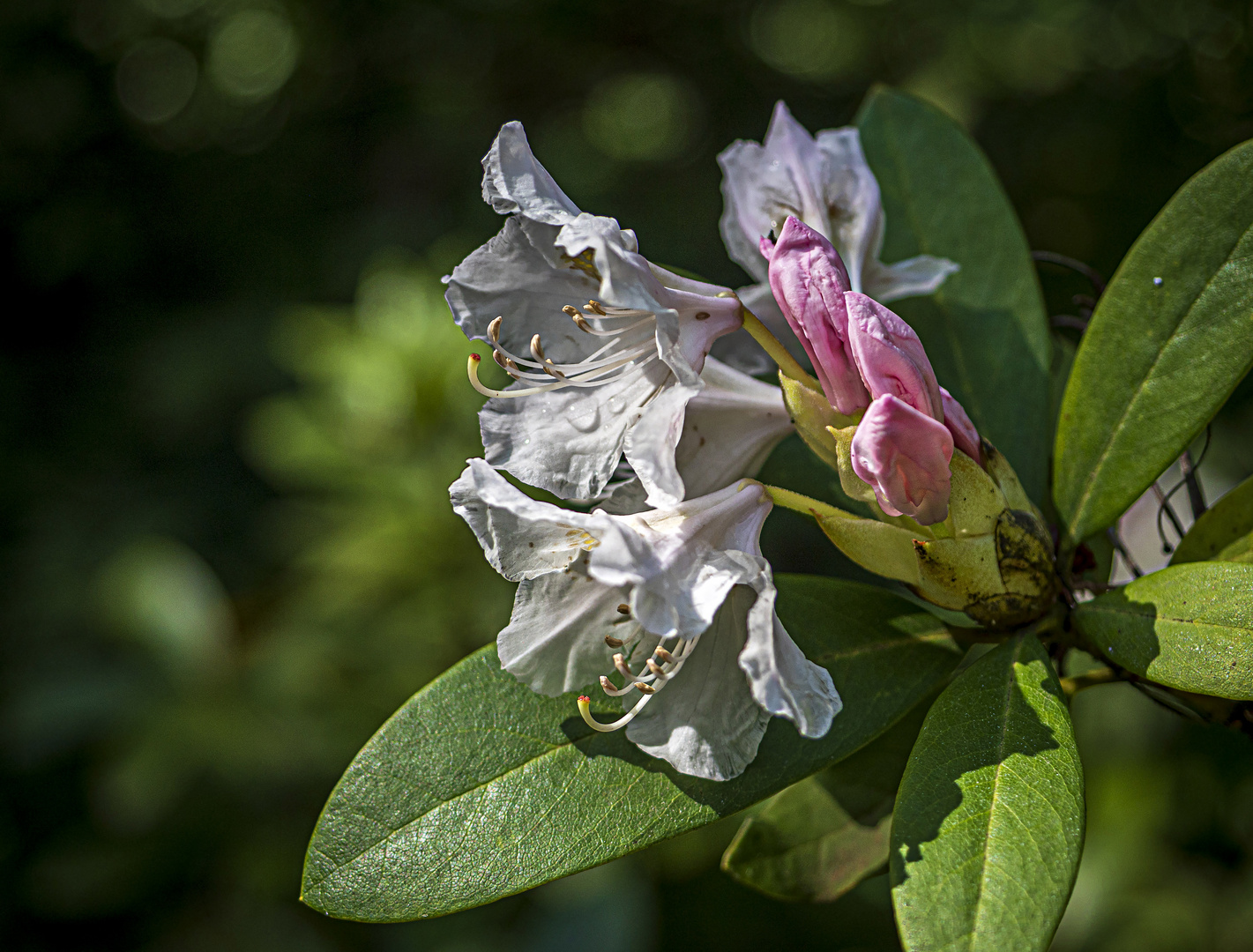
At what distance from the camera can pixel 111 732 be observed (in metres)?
2.74

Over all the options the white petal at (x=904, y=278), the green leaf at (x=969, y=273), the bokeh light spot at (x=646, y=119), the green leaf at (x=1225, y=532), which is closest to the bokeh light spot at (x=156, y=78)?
the bokeh light spot at (x=646, y=119)

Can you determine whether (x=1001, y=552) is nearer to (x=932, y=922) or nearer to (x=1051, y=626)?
(x=1051, y=626)

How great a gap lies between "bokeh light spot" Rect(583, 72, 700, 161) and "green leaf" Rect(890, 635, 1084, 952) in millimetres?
3371

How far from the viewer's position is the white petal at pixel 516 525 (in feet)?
2.53

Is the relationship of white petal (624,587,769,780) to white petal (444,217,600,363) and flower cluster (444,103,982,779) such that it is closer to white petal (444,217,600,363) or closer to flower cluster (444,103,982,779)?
flower cluster (444,103,982,779)

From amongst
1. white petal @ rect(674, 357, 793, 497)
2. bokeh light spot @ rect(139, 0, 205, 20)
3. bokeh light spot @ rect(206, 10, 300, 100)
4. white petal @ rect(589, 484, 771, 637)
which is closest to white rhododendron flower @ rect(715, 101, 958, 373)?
white petal @ rect(674, 357, 793, 497)

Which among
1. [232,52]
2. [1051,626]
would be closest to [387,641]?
[1051,626]

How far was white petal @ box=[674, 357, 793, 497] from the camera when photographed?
885mm

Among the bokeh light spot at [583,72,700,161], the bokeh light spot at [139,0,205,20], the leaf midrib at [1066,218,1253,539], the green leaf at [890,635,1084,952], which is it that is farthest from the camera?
the bokeh light spot at [139,0,205,20]

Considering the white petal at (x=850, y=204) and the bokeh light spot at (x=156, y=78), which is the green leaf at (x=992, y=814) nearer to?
the white petal at (x=850, y=204)

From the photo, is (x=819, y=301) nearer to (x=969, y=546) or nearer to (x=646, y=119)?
(x=969, y=546)

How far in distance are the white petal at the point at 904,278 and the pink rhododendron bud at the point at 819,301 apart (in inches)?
11.4

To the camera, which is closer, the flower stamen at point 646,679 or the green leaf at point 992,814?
the green leaf at point 992,814

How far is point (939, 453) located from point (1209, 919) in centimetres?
185
